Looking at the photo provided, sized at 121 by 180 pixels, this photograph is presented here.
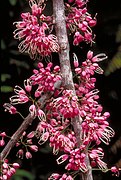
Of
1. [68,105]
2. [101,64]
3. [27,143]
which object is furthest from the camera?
[101,64]

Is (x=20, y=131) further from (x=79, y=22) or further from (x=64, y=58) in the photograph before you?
(x=79, y=22)

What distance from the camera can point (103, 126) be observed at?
1.54 m

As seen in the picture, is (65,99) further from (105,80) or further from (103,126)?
(105,80)

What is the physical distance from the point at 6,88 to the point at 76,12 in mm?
1155

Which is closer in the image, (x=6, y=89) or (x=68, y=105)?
(x=68, y=105)

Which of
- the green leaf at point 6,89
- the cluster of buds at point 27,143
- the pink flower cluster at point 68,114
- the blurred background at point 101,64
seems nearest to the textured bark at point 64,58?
the pink flower cluster at point 68,114

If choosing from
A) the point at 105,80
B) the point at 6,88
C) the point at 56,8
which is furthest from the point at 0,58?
the point at 56,8

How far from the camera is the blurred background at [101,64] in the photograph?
8.59 feet

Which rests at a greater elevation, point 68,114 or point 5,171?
point 68,114

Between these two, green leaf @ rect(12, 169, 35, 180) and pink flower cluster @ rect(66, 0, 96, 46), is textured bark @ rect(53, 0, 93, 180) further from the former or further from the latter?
green leaf @ rect(12, 169, 35, 180)

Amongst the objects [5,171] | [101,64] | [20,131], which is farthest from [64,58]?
[101,64]

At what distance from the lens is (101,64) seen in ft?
8.55

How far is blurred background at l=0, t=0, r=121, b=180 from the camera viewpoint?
2.62 meters

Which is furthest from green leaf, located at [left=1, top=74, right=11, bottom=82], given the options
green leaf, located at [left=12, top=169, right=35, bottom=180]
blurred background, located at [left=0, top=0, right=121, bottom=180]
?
green leaf, located at [left=12, top=169, right=35, bottom=180]
